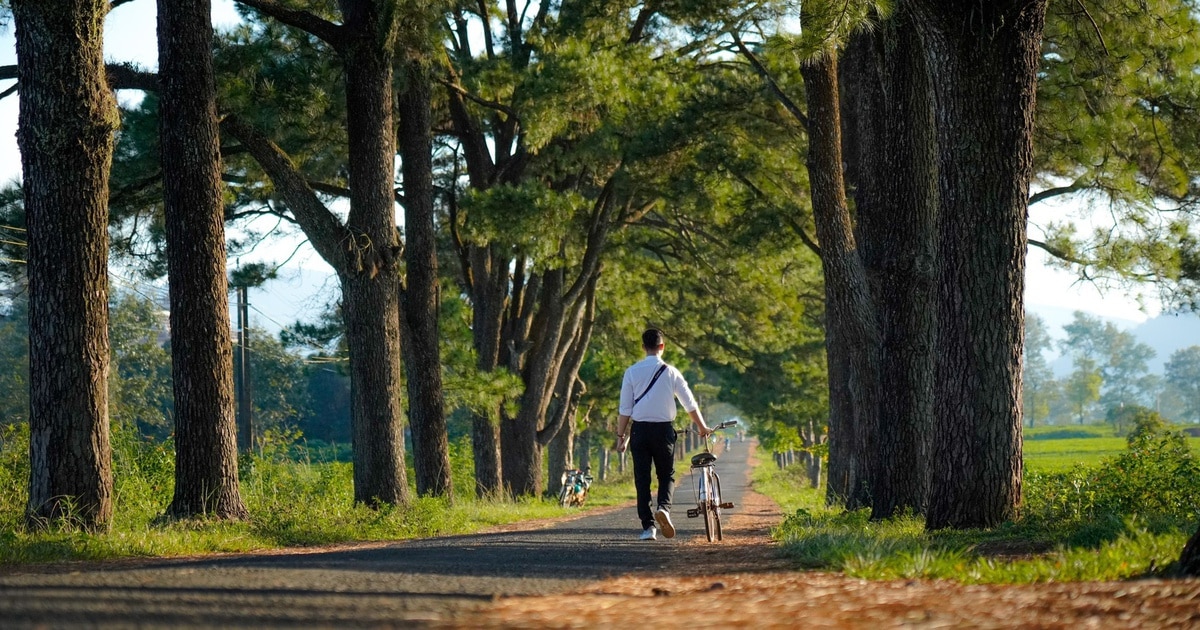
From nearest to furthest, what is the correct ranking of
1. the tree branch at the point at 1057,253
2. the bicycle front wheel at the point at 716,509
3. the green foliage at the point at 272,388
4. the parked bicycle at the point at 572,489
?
the bicycle front wheel at the point at 716,509, the tree branch at the point at 1057,253, the parked bicycle at the point at 572,489, the green foliage at the point at 272,388

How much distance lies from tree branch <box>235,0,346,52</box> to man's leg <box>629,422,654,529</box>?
6.67m

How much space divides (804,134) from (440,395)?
Answer: 7.37 metres

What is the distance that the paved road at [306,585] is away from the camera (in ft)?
18.1

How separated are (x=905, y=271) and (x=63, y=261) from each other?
8575 mm

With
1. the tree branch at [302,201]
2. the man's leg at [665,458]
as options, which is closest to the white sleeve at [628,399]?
the man's leg at [665,458]

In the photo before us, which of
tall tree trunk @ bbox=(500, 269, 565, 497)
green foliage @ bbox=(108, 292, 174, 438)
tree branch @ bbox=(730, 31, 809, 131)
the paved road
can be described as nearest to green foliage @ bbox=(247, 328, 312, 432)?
green foliage @ bbox=(108, 292, 174, 438)

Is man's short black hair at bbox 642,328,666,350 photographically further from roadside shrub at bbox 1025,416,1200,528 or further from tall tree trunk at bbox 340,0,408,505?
tall tree trunk at bbox 340,0,408,505

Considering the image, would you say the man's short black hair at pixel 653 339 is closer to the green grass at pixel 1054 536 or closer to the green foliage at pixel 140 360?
the green grass at pixel 1054 536

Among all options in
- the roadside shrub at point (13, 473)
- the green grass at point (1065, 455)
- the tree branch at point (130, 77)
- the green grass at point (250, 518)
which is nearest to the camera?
the green grass at point (250, 518)

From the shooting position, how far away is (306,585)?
22.3 feet

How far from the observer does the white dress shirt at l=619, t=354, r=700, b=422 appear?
37.1ft

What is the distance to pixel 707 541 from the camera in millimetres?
12008

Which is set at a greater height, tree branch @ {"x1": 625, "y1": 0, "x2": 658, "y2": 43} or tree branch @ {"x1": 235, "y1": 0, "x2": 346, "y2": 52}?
tree branch @ {"x1": 625, "y1": 0, "x2": 658, "y2": 43}

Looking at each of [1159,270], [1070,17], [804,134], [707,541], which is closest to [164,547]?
[707,541]
